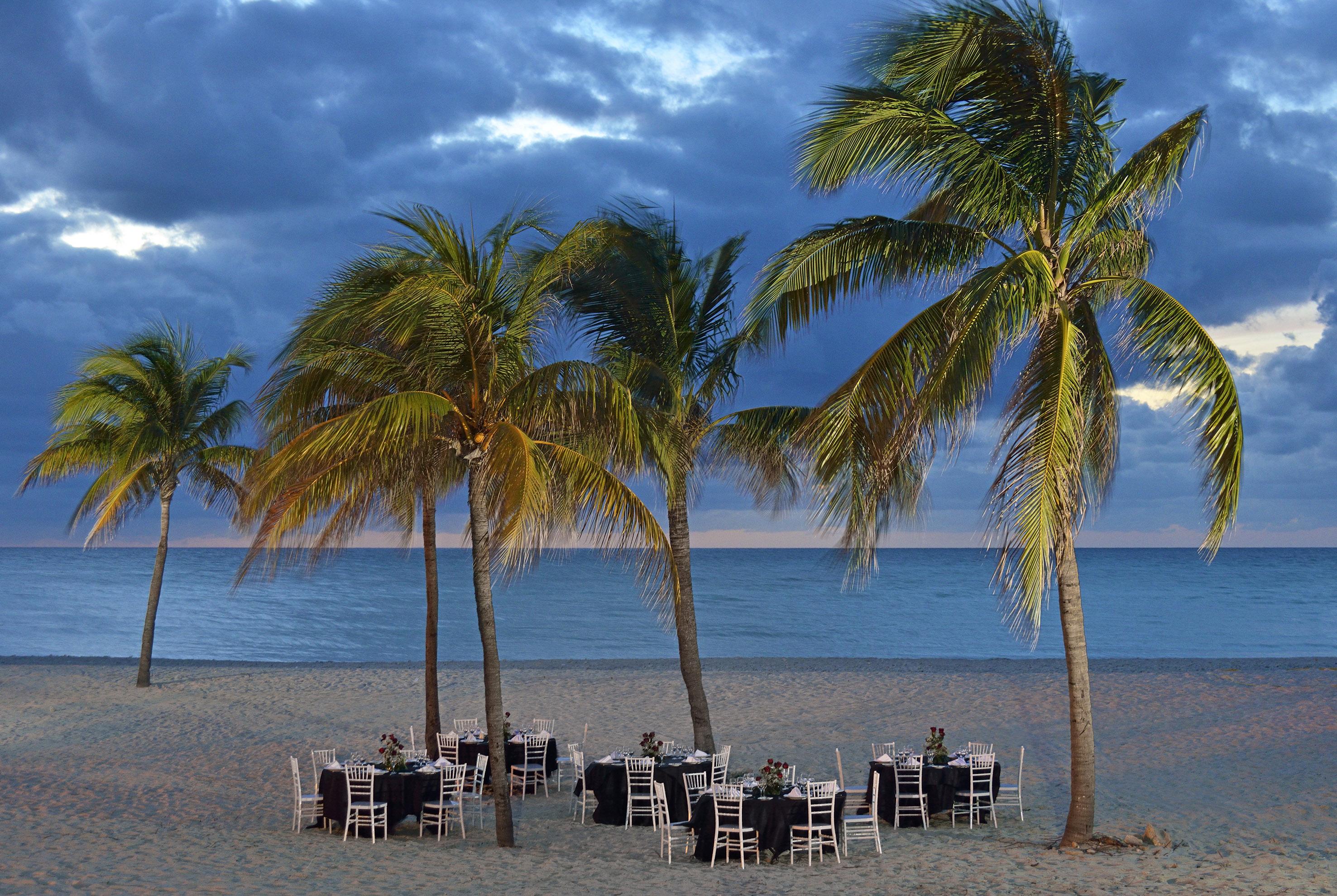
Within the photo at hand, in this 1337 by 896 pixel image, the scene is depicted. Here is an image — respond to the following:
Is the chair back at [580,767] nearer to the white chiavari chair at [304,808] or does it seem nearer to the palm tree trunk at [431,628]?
the palm tree trunk at [431,628]

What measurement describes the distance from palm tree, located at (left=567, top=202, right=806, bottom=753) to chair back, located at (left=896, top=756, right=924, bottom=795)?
2.40 m

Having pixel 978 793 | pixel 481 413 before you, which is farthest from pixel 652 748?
pixel 481 413

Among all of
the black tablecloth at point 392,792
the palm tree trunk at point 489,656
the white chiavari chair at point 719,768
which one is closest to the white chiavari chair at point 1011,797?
the white chiavari chair at point 719,768

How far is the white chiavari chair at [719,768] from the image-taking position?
431 inches

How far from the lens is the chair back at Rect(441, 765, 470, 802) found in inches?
410

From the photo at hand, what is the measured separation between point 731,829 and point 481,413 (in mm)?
4438

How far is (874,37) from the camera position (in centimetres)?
922

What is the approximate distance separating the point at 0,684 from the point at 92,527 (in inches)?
181

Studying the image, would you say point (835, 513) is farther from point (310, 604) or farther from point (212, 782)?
point (310, 604)

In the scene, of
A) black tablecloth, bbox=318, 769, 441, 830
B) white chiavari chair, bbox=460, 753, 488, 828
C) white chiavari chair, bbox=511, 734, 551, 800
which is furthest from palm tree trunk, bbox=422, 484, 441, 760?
black tablecloth, bbox=318, 769, 441, 830

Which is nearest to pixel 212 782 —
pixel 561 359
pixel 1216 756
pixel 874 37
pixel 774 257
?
pixel 561 359

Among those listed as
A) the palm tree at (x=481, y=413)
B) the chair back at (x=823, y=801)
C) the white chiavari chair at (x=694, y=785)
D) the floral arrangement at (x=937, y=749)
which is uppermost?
the palm tree at (x=481, y=413)

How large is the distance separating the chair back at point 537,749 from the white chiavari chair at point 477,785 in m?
0.52

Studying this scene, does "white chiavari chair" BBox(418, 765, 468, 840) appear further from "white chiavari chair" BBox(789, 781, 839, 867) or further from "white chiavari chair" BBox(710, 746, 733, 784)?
"white chiavari chair" BBox(789, 781, 839, 867)
